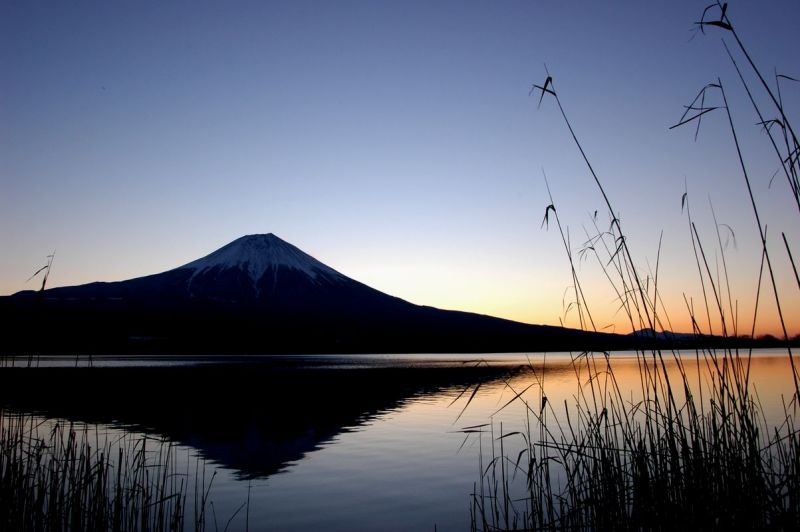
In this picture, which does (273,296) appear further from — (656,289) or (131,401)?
(656,289)

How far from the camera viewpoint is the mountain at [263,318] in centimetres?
12938

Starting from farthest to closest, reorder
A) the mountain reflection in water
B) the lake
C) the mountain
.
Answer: the mountain < the mountain reflection in water < the lake

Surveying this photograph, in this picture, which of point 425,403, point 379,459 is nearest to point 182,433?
point 379,459

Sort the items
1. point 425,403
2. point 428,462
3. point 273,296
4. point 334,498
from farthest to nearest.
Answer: point 273,296, point 425,403, point 428,462, point 334,498

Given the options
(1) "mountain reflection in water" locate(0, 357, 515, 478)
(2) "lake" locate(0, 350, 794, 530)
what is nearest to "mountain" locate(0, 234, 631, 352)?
(1) "mountain reflection in water" locate(0, 357, 515, 478)

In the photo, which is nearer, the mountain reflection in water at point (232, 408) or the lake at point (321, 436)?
the lake at point (321, 436)

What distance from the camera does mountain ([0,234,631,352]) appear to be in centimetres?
12938

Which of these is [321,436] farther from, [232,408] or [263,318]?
[263,318]

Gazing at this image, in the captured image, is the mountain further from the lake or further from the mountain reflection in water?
the lake

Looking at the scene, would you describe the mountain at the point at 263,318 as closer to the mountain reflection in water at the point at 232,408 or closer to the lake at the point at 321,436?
the mountain reflection in water at the point at 232,408

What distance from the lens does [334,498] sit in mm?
10852

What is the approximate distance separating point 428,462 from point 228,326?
13620 centimetres

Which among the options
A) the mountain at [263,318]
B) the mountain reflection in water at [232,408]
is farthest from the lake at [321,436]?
the mountain at [263,318]

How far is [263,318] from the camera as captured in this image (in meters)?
157
